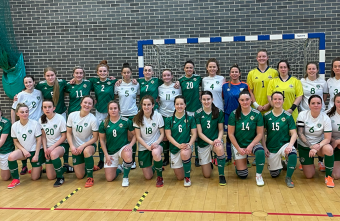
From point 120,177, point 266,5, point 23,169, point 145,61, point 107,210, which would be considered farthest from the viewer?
point 266,5

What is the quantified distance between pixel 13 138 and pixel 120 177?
1751 millimetres

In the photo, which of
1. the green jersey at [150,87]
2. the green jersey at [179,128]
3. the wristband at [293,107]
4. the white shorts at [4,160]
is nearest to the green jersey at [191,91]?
the green jersey at [150,87]

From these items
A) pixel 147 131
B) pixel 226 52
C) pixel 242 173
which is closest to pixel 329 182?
pixel 242 173

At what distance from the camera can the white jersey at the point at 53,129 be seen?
5035mm

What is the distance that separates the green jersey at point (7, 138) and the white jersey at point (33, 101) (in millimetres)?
667

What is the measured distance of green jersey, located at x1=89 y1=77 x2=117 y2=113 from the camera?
18.7 ft

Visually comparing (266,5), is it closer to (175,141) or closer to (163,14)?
(163,14)

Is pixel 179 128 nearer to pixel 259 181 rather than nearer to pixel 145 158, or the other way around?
pixel 145 158

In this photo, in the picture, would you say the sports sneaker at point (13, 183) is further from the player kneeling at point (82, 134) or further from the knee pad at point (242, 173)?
the knee pad at point (242, 173)

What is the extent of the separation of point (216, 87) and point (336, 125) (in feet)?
6.25

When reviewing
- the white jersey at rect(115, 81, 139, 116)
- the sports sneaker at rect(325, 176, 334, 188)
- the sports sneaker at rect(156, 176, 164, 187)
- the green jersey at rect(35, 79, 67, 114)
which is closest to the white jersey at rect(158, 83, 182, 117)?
the white jersey at rect(115, 81, 139, 116)

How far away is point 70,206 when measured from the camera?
398 centimetres

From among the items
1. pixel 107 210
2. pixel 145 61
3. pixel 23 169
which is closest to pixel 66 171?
pixel 23 169

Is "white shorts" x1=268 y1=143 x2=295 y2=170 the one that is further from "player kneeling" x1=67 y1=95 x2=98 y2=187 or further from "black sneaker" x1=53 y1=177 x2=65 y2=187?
"black sneaker" x1=53 y1=177 x2=65 y2=187
